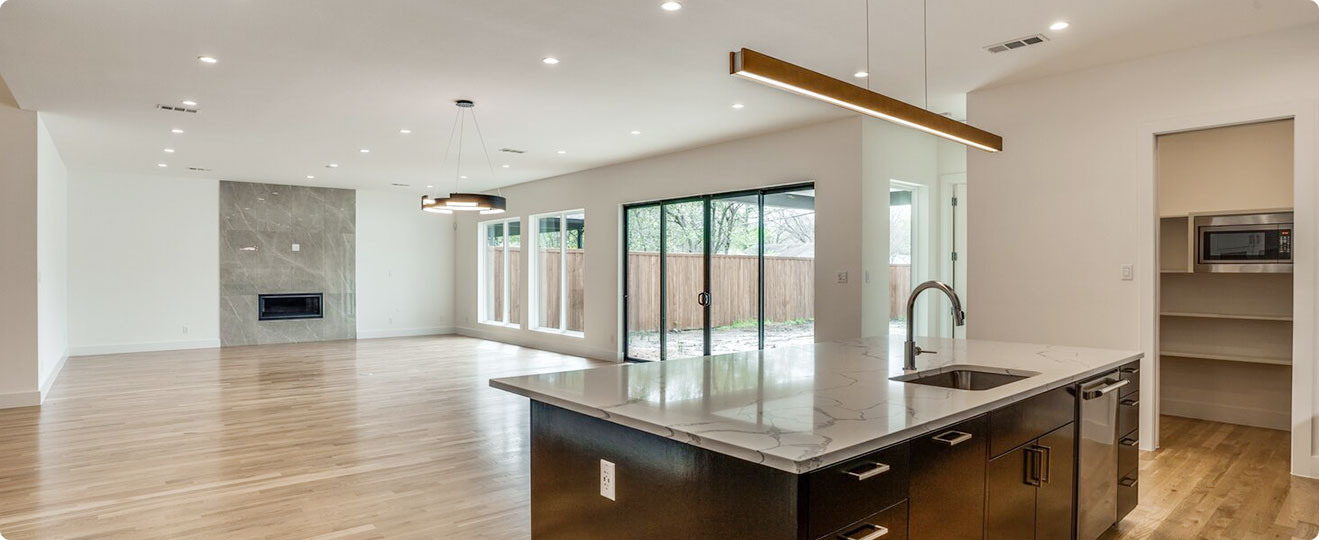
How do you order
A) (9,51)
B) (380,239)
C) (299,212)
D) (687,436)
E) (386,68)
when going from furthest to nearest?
(380,239) < (299,212) < (386,68) < (9,51) < (687,436)

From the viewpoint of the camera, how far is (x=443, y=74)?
5.04 meters

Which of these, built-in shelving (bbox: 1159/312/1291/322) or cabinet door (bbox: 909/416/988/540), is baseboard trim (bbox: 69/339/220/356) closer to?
cabinet door (bbox: 909/416/988/540)

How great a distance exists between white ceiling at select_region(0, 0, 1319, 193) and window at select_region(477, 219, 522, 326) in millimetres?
4582

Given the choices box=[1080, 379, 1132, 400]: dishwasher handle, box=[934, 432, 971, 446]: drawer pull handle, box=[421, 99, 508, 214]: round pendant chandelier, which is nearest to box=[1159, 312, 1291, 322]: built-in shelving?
box=[1080, 379, 1132, 400]: dishwasher handle

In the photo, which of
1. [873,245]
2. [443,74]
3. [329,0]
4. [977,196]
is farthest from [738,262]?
[329,0]

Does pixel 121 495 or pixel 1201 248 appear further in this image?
pixel 1201 248

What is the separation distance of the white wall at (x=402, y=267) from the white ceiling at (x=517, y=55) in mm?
5225

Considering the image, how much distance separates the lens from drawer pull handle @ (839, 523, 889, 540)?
1.64m

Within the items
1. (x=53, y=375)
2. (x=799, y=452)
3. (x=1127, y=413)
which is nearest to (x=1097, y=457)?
(x=1127, y=413)

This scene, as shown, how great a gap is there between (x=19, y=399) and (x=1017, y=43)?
8359 millimetres

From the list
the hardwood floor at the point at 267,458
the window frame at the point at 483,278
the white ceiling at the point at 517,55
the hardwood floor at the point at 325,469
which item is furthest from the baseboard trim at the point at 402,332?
the white ceiling at the point at 517,55

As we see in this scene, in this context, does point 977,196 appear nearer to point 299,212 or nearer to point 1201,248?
point 1201,248

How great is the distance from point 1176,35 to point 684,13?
2.96m

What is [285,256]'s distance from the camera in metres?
11.6
